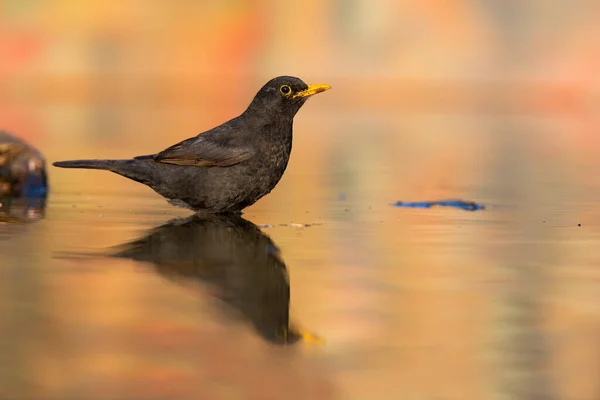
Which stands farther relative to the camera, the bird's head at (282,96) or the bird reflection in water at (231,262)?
the bird's head at (282,96)

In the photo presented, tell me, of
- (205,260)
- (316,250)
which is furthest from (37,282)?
(316,250)

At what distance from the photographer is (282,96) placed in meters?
10.8

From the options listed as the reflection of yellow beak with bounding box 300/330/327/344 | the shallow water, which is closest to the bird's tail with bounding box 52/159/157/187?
the shallow water

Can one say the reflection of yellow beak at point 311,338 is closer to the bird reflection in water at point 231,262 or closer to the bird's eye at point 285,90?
the bird reflection in water at point 231,262

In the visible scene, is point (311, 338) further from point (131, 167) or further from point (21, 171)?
point (21, 171)

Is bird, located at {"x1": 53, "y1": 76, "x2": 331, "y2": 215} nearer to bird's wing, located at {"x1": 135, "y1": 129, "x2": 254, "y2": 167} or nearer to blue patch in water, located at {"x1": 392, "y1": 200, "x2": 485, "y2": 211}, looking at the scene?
bird's wing, located at {"x1": 135, "y1": 129, "x2": 254, "y2": 167}

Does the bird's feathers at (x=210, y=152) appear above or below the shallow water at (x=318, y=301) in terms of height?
above

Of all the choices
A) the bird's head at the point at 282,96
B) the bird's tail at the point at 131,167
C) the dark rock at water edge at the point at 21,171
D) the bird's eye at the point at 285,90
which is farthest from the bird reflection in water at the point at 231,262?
the dark rock at water edge at the point at 21,171

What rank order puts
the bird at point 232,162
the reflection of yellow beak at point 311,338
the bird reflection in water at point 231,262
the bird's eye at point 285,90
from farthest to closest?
the bird's eye at point 285,90 → the bird at point 232,162 → the bird reflection in water at point 231,262 → the reflection of yellow beak at point 311,338

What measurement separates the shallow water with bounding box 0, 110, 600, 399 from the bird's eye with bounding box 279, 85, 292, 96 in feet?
3.49

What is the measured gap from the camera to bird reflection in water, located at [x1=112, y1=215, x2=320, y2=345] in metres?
6.55

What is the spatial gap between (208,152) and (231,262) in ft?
8.01

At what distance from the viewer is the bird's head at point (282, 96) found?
1073 cm

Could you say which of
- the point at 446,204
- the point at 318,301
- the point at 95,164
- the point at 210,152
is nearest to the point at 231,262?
the point at 318,301
